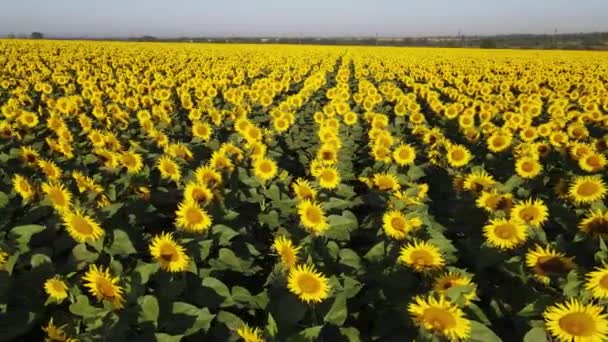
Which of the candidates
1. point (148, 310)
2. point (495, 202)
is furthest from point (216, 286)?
point (495, 202)

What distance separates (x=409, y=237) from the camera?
4012mm

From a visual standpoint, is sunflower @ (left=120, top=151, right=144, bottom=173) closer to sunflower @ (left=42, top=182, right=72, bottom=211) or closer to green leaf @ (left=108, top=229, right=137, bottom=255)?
sunflower @ (left=42, top=182, right=72, bottom=211)

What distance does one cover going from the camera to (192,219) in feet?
12.9

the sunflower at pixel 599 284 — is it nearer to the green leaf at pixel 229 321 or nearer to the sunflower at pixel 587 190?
the sunflower at pixel 587 190

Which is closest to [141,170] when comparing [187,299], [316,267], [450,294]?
[187,299]

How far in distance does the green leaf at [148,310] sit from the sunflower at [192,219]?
107 centimetres

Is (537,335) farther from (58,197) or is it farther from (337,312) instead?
(58,197)

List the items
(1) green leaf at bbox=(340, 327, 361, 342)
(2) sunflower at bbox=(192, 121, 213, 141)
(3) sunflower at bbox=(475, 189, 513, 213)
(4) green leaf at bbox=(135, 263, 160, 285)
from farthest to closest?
(2) sunflower at bbox=(192, 121, 213, 141) → (3) sunflower at bbox=(475, 189, 513, 213) → (1) green leaf at bbox=(340, 327, 361, 342) → (4) green leaf at bbox=(135, 263, 160, 285)

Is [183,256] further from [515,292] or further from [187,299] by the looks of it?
[515,292]

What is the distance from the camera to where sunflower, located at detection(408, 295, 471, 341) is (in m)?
2.62

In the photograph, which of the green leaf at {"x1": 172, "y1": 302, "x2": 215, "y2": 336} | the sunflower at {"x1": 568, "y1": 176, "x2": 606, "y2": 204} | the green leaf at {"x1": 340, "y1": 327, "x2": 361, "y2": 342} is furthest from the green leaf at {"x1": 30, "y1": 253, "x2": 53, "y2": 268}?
the sunflower at {"x1": 568, "y1": 176, "x2": 606, "y2": 204}

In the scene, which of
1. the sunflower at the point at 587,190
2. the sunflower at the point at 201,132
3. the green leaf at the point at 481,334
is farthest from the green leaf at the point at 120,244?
the sunflower at the point at 587,190

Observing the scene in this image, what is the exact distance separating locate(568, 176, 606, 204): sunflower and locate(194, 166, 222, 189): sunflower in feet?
12.7

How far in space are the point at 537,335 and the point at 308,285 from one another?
1463 millimetres
